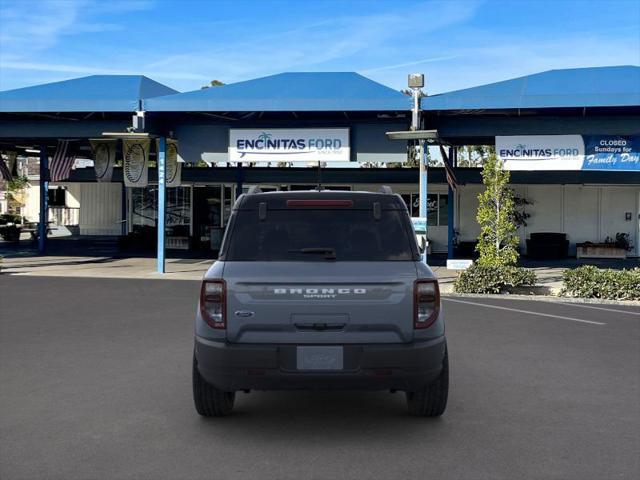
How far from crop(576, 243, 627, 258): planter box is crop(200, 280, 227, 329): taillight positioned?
25275mm

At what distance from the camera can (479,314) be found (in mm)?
12477

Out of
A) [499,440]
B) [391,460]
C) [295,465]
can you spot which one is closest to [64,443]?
[295,465]

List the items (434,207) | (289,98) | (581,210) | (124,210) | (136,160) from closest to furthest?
(289,98) → (136,160) → (581,210) → (434,207) → (124,210)

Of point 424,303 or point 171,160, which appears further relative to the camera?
point 171,160

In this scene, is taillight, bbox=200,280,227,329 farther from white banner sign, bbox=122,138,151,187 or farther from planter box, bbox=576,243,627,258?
planter box, bbox=576,243,627,258

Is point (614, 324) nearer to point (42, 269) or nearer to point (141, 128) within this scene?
point (141, 128)

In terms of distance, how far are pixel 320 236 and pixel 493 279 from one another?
37.1 ft

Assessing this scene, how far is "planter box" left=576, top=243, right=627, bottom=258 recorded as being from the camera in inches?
1073

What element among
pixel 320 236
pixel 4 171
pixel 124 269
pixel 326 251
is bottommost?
pixel 124 269

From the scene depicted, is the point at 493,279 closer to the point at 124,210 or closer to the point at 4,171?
the point at 4,171

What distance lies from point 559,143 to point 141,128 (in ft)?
38.7

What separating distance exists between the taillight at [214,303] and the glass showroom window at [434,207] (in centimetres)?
2548

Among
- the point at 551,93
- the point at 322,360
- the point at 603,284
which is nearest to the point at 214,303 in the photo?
the point at 322,360

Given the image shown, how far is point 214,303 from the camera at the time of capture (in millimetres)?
5016
